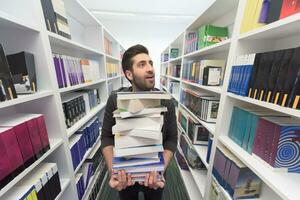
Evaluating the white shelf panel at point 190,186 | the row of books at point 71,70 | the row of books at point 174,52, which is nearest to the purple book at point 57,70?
the row of books at point 71,70

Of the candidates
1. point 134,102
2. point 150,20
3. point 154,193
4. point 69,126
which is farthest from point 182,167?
point 150,20

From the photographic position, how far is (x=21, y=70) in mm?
805

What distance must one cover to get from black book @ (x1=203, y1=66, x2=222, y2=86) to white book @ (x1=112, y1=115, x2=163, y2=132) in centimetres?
92

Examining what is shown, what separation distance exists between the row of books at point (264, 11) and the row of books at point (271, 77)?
17 cm

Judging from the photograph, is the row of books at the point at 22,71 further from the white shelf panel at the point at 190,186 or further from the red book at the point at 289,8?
the white shelf panel at the point at 190,186

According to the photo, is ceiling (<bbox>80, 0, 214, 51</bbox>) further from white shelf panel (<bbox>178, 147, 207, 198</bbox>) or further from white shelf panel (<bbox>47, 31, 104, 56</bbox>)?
white shelf panel (<bbox>178, 147, 207, 198</bbox>)

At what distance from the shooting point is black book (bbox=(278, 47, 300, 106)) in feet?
1.98

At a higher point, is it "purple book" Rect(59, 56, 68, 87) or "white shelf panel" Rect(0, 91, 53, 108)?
"purple book" Rect(59, 56, 68, 87)

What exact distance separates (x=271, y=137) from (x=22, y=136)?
1.25m

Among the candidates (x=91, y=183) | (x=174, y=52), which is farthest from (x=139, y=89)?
(x=174, y=52)

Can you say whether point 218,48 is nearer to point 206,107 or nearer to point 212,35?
point 212,35

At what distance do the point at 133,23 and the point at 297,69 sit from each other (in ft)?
16.7

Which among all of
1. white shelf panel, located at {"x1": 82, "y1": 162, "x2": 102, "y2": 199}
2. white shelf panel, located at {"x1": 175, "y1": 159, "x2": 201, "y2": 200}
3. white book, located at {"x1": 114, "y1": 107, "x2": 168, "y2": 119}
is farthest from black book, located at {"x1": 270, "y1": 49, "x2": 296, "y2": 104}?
white shelf panel, located at {"x1": 82, "y1": 162, "x2": 102, "y2": 199}

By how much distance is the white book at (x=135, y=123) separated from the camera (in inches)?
27.5
